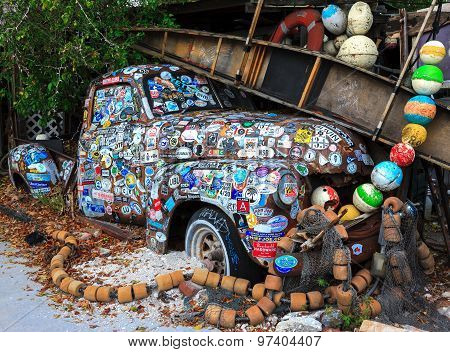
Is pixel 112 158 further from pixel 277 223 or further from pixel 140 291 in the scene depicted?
pixel 277 223

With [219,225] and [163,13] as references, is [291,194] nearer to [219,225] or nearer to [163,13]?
[219,225]

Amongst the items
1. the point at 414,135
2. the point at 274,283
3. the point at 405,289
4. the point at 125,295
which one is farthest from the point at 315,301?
the point at 414,135

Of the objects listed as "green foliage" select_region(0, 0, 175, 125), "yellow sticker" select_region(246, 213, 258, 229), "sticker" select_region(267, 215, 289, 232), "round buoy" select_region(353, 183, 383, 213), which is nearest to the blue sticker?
"yellow sticker" select_region(246, 213, 258, 229)

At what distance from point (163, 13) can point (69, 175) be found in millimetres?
3026

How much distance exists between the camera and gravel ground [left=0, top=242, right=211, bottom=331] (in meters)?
4.20

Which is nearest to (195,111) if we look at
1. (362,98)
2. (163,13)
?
(362,98)

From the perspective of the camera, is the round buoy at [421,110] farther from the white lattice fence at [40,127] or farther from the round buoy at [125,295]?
the white lattice fence at [40,127]

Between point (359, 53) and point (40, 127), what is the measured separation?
760cm

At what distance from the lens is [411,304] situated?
13.6 feet

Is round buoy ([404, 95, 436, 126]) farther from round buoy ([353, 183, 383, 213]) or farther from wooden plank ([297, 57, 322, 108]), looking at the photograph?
wooden plank ([297, 57, 322, 108])

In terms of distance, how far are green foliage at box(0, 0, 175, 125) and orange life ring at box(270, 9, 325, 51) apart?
2.07m

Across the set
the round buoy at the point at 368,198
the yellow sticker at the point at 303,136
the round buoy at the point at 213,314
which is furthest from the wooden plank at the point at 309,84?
the round buoy at the point at 213,314

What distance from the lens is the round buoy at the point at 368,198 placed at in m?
4.50

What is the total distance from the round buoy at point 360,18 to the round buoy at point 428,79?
4.27 feet
